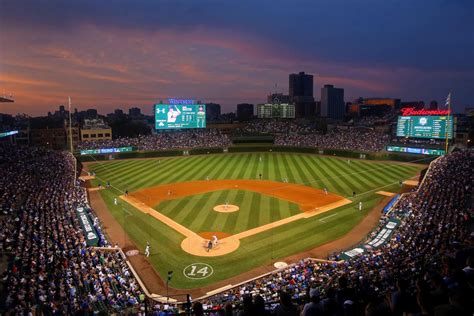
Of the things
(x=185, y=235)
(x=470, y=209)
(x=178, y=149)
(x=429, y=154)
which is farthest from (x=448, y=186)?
(x=178, y=149)

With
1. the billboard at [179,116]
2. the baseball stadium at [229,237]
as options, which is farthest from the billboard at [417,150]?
the billboard at [179,116]

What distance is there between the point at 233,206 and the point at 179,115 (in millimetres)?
38133

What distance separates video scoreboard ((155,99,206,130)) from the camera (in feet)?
207

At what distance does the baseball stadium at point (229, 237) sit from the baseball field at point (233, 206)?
0.50ft

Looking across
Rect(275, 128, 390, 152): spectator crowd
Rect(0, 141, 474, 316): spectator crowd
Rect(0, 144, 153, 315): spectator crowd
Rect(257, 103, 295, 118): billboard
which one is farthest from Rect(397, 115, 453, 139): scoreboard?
Rect(257, 103, 295, 118): billboard

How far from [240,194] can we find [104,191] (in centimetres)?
1557

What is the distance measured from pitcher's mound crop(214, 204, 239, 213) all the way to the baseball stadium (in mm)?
A: 187

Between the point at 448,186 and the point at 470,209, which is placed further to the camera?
the point at 448,186

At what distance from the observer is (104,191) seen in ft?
121

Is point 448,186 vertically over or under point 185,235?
over

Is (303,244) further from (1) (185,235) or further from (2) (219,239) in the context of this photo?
(1) (185,235)

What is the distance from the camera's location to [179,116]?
6462cm

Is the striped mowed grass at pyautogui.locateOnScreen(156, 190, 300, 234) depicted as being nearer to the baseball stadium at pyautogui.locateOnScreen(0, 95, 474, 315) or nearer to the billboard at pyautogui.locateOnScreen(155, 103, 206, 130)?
the baseball stadium at pyautogui.locateOnScreen(0, 95, 474, 315)

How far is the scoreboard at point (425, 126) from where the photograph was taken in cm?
5004
